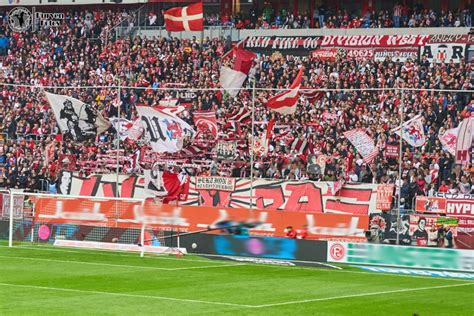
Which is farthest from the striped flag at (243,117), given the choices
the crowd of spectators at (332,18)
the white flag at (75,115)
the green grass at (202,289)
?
the crowd of spectators at (332,18)

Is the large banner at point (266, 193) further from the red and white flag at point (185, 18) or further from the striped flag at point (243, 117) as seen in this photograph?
the red and white flag at point (185, 18)

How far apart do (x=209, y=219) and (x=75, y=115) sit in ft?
22.0

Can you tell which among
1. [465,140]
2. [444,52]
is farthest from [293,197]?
[444,52]

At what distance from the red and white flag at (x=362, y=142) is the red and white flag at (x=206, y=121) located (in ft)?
14.6

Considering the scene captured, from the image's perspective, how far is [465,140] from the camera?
3338 cm

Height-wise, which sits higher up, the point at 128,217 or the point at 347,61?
the point at 347,61

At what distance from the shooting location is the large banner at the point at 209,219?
33.3m

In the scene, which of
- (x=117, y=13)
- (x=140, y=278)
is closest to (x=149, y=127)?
(x=140, y=278)

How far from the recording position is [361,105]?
40.9m

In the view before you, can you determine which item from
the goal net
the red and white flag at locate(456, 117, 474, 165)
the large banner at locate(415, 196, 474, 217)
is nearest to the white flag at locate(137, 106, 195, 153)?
the goal net

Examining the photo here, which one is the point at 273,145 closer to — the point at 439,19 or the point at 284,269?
the point at 284,269

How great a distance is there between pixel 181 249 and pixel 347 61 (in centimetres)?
1680

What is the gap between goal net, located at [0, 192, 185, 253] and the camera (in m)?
34.1

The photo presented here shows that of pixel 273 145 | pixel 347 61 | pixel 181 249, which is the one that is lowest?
pixel 181 249
